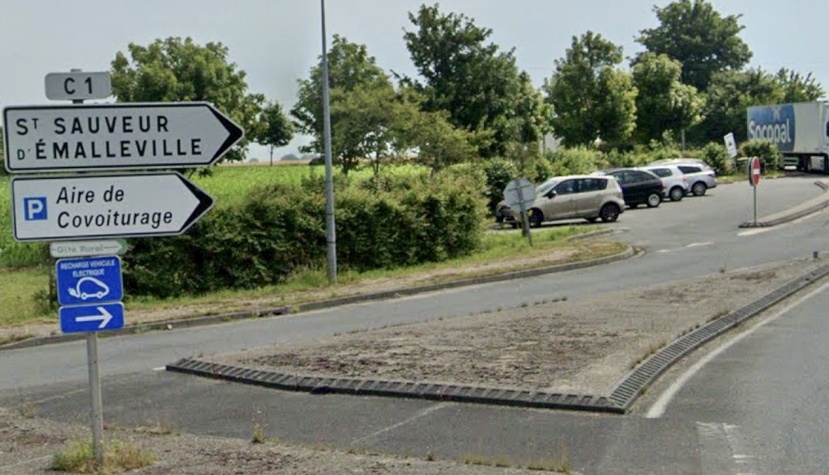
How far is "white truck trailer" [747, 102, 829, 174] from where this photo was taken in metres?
57.9

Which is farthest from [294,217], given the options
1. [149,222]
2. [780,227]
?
[149,222]

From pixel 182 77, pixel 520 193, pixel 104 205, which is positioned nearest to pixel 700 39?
pixel 182 77

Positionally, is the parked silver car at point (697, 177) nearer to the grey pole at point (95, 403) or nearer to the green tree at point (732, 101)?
the grey pole at point (95, 403)

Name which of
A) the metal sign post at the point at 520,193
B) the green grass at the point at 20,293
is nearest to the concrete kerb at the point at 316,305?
the green grass at the point at 20,293

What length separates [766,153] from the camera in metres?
61.4

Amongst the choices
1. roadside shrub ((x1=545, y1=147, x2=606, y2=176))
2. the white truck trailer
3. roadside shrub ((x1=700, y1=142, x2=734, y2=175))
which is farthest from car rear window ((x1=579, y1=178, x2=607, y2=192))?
roadside shrub ((x1=700, y1=142, x2=734, y2=175))

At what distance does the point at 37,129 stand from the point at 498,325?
29.9 ft

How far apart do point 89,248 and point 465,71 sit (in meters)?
49.3

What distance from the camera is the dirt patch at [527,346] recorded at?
1130 centimetres

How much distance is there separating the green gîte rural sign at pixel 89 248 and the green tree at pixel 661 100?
6496cm

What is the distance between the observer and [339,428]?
372 inches

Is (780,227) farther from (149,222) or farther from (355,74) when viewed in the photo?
(355,74)

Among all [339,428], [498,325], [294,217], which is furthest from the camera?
[294,217]

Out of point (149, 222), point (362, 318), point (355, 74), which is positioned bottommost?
point (362, 318)
